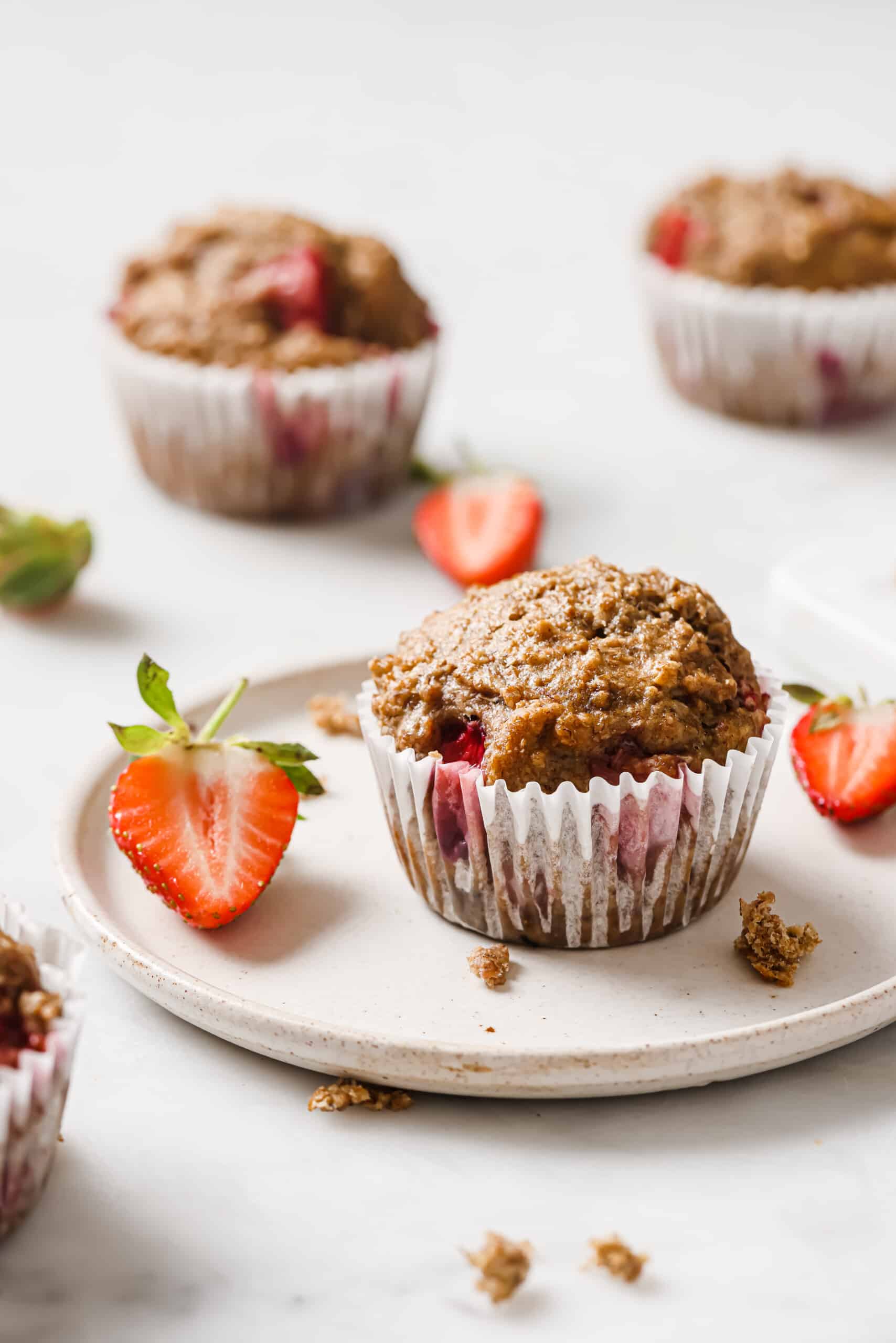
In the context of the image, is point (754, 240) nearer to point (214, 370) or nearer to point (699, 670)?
point (214, 370)

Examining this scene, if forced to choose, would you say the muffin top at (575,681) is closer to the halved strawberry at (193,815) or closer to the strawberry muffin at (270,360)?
the halved strawberry at (193,815)

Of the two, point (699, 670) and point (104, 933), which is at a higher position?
point (699, 670)

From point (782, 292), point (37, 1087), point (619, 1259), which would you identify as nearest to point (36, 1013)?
point (37, 1087)

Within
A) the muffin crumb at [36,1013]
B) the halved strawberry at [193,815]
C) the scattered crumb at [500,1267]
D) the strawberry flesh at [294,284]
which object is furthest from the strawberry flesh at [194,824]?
the strawberry flesh at [294,284]

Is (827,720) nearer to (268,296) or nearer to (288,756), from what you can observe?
(288,756)

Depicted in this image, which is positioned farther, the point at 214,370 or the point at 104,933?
the point at 214,370

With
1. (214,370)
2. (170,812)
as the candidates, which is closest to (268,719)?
(170,812)

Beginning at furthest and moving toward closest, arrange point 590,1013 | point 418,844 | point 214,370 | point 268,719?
1. point 214,370
2. point 268,719
3. point 418,844
4. point 590,1013
